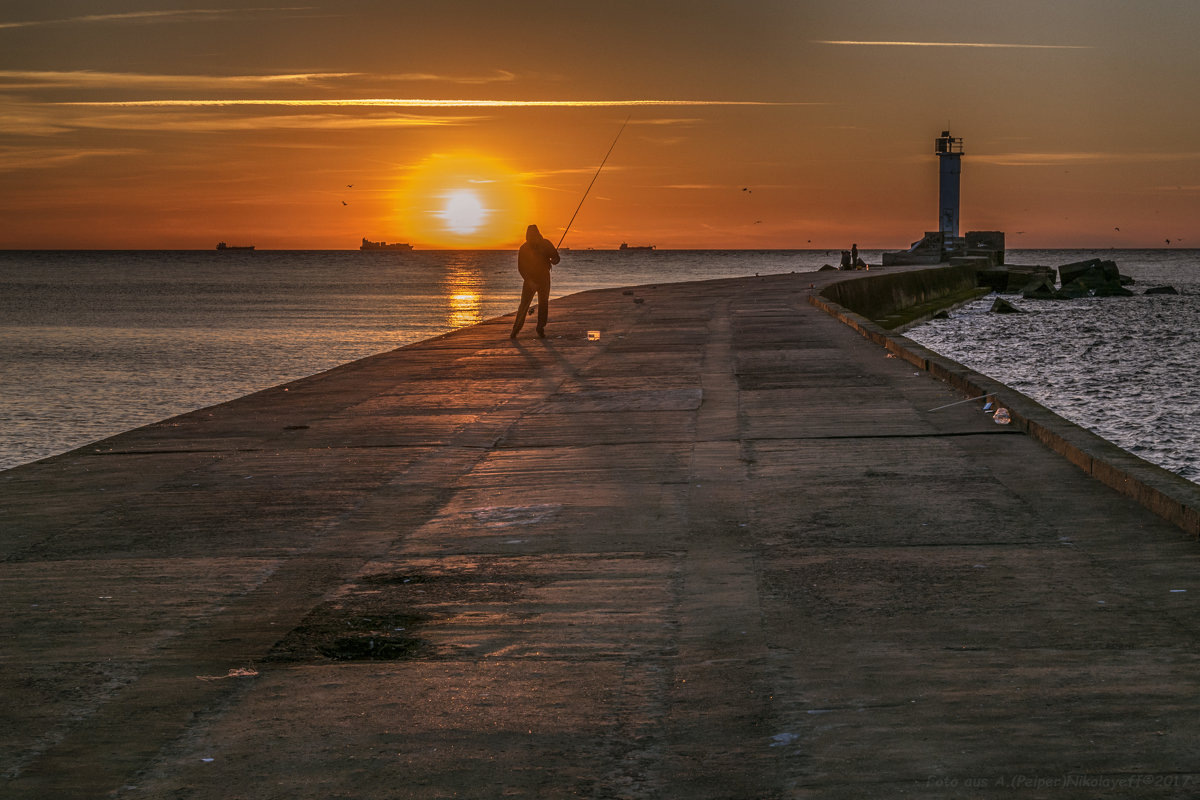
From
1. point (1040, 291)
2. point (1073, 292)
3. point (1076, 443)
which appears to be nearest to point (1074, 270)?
point (1073, 292)

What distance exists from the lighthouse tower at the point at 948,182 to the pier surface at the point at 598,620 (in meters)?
78.6

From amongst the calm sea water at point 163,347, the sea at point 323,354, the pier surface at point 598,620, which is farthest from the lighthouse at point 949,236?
the pier surface at point 598,620

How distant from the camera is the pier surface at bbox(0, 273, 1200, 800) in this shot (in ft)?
12.5

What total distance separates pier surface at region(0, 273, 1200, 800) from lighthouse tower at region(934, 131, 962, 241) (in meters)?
78.6

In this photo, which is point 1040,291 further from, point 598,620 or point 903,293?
point 598,620

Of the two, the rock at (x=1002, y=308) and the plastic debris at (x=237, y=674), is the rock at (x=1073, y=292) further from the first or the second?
the plastic debris at (x=237, y=674)

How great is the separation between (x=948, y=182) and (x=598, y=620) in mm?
86023

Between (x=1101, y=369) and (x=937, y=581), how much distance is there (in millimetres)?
22256

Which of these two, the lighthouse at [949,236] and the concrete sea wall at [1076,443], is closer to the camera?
the concrete sea wall at [1076,443]

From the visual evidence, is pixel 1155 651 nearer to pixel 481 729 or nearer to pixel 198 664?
→ pixel 481 729

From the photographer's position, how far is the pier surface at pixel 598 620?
12.5 feet

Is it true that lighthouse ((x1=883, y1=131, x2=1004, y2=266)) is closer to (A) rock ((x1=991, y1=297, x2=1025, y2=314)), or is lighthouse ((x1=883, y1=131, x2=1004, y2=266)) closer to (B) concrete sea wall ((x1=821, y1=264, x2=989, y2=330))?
(B) concrete sea wall ((x1=821, y1=264, x2=989, y2=330))

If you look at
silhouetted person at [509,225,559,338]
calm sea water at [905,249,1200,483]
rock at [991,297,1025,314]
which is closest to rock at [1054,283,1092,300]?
calm sea water at [905,249,1200,483]

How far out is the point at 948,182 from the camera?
8594 centimetres
